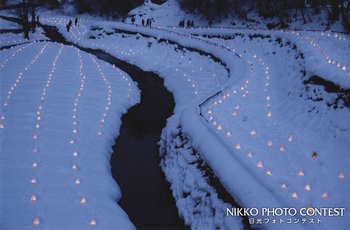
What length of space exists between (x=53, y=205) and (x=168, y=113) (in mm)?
9662

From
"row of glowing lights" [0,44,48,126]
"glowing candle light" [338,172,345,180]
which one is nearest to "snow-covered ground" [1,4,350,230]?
"glowing candle light" [338,172,345,180]

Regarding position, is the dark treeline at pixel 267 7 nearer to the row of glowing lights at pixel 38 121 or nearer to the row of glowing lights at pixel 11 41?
the row of glowing lights at pixel 11 41

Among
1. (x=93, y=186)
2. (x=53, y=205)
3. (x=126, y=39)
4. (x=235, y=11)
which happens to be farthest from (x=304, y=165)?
(x=235, y=11)

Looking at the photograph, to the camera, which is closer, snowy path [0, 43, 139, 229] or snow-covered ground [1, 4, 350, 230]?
snow-covered ground [1, 4, 350, 230]

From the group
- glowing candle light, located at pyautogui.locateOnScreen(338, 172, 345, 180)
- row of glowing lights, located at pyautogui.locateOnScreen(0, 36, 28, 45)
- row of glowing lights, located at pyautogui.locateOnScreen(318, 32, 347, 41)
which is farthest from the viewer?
row of glowing lights, located at pyautogui.locateOnScreen(0, 36, 28, 45)

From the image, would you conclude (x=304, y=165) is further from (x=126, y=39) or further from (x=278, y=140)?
(x=126, y=39)

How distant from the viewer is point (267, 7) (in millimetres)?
41656

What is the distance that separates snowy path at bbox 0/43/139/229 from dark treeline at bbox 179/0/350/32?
67.8 ft

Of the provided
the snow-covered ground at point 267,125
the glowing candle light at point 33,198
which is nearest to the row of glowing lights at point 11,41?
the snow-covered ground at point 267,125

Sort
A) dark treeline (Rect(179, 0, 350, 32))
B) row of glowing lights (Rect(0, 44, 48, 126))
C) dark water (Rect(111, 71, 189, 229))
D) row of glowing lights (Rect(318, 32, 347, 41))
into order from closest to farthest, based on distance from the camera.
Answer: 1. dark water (Rect(111, 71, 189, 229))
2. row of glowing lights (Rect(0, 44, 48, 126))
3. row of glowing lights (Rect(318, 32, 347, 41))
4. dark treeline (Rect(179, 0, 350, 32))

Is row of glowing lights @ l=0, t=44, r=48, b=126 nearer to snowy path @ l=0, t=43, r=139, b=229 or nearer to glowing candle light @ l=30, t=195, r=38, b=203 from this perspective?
snowy path @ l=0, t=43, r=139, b=229

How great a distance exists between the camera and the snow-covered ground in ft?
31.5

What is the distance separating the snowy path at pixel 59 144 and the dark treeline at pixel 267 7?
20667mm

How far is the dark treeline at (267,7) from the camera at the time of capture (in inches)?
1414
